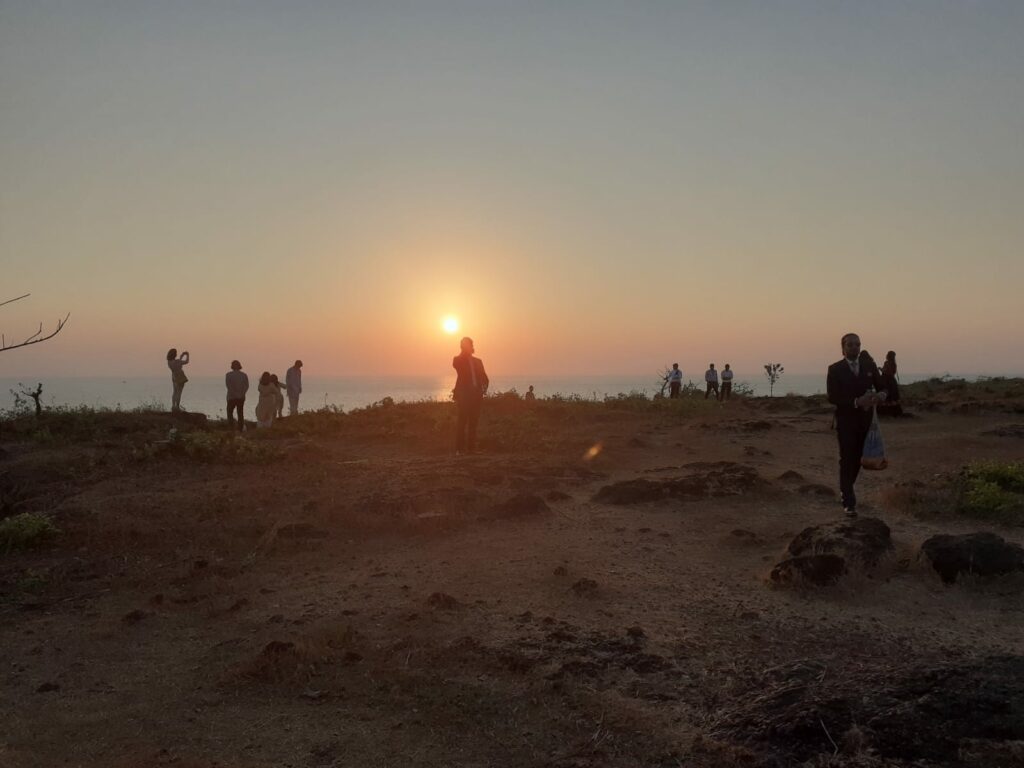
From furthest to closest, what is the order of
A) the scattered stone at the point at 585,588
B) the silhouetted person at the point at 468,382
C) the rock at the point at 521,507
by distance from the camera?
the silhouetted person at the point at 468,382
the rock at the point at 521,507
the scattered stone at the point at 585,588

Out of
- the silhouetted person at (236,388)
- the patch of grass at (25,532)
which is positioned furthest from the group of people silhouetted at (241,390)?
the patch of grass at (25,532)

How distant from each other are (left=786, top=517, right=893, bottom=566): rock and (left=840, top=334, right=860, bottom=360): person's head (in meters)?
2.02

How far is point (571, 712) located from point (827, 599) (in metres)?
2.84

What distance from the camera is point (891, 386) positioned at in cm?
1752

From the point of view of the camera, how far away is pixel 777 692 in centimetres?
468

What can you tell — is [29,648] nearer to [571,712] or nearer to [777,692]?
[571,712]

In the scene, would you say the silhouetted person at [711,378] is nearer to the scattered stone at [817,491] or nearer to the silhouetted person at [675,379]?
the silhouetted person at [675,379]

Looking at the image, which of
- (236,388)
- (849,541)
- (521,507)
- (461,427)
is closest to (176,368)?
(236,388)

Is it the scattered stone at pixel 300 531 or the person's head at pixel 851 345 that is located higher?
the person's head at pixel 851 345

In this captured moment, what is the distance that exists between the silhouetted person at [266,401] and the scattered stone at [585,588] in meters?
13.4

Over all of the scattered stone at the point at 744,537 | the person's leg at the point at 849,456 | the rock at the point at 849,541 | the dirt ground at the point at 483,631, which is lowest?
the dirt ground at the point at 483,631

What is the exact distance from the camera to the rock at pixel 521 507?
9570mm

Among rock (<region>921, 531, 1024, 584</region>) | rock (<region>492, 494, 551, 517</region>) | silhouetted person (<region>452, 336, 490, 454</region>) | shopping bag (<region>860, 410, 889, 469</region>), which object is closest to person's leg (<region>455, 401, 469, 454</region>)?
silhouetted person (<region>452, 336, 490, 454</region>)

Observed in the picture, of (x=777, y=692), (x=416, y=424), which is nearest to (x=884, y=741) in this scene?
(x=777, y=692)
